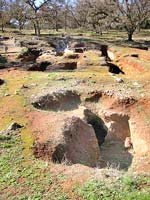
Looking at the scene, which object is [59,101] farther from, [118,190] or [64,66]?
[64,66]

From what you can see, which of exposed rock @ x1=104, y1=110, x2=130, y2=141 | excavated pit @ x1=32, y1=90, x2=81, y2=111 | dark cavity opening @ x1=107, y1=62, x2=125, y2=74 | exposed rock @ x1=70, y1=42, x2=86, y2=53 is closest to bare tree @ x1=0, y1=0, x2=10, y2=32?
exposed rock @ x1=70, y1=42, x2=86, y2=53

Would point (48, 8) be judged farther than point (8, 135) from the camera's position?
Yes

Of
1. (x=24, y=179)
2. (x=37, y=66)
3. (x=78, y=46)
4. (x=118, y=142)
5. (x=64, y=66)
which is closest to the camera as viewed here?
(x=24, y=179)

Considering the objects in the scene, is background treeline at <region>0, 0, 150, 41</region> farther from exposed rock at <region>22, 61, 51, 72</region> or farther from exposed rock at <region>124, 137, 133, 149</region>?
exposed rock at <region>124, 137, 133, 149</region>

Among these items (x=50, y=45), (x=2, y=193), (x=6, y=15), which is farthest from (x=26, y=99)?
(x=6, y=15)

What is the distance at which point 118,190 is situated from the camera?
7.04 meters

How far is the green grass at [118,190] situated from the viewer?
6.86 meters

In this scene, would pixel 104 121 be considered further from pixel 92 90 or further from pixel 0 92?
pixel 0 92

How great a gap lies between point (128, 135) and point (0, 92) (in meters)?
4.95

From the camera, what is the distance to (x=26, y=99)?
1232 centimetres

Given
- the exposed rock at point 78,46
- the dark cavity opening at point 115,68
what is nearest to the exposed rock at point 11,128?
the dark cavity opening at point 115,68

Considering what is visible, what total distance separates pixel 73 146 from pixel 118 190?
283 cm

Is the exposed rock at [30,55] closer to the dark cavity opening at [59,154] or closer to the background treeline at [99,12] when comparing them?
the background treeline at [99,12]

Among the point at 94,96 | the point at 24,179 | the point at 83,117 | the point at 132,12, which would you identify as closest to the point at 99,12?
the point at 132,12
